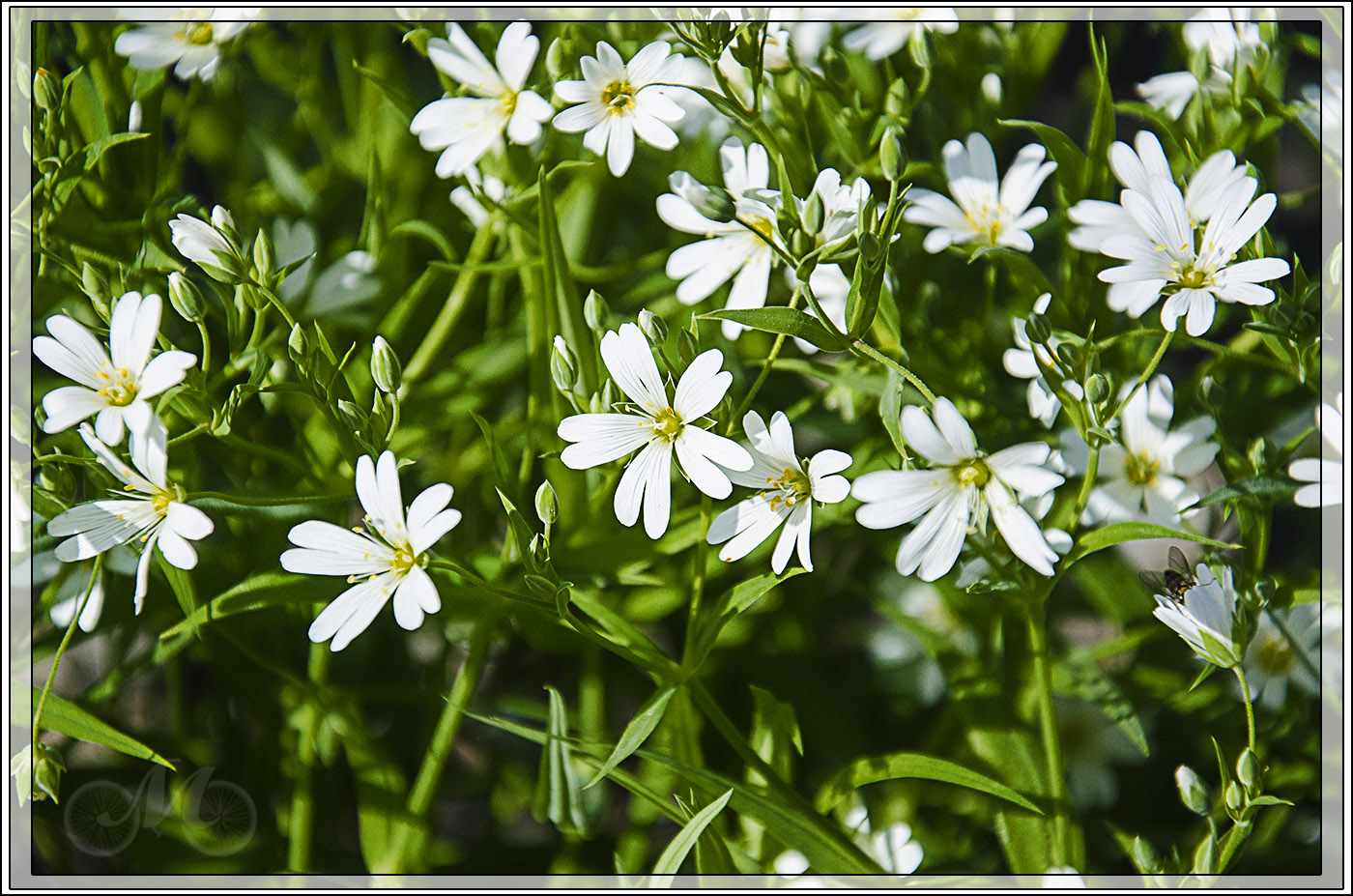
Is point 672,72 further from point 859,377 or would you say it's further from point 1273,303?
point 1273,303

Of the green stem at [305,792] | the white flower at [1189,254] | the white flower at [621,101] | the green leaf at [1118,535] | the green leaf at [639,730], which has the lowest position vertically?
the green stem at [305,792]

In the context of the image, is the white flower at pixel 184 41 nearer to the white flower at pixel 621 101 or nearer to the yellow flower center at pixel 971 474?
the white flower at pixel 621 101

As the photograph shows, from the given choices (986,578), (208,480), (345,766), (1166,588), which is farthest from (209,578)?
(1166,588)

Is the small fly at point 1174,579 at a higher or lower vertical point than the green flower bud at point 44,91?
lower

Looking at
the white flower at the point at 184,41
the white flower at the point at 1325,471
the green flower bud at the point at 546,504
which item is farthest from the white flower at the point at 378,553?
the white flower at the point at 1325,471

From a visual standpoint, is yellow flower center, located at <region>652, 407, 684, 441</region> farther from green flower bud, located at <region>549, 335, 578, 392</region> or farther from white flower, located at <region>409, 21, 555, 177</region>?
white flower, located at <region>409, 21, 555, 177</region>
